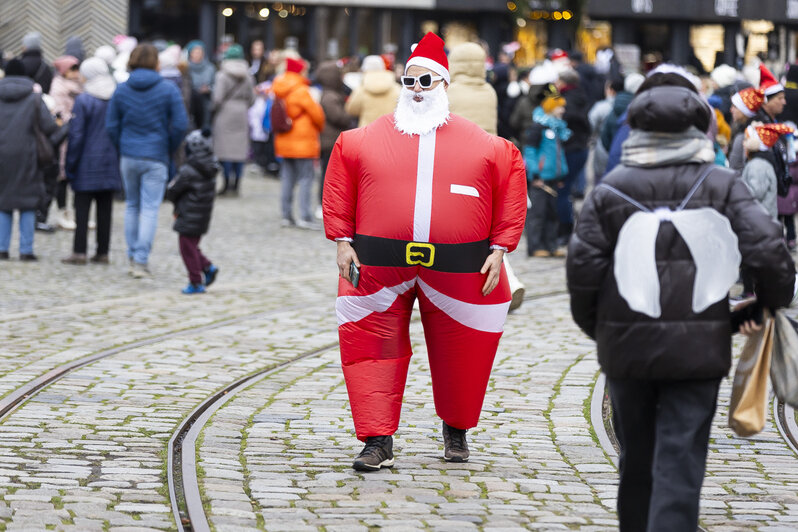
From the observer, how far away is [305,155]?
17.7 metres

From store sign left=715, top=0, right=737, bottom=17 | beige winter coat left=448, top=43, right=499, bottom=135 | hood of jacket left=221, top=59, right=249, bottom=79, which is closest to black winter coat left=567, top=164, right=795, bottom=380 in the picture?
beige winter coat left=448, top=43, right=499, bottom=135

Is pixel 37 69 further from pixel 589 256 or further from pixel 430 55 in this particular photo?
pixel 589 256

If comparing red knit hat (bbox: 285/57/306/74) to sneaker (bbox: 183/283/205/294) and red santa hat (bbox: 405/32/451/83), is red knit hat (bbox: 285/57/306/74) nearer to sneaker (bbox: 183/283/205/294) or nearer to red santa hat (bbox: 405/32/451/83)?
sneaker (bbox: 183/283/205/294)

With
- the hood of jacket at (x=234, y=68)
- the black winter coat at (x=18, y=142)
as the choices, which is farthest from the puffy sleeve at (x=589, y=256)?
the hood of jacket at (x=234, y=68)

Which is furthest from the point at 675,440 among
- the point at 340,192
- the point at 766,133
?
the point at 766,133

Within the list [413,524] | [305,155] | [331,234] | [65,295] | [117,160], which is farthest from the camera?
[305,155]

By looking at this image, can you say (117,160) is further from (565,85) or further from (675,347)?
(675,347)

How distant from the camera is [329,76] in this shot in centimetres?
1794

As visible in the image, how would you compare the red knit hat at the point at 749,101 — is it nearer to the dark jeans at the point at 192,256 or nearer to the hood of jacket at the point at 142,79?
the dark jeans at the point at 192,256

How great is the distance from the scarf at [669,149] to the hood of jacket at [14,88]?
1025cm

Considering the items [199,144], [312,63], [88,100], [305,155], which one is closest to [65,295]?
[199,144]

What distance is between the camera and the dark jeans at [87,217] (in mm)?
13898

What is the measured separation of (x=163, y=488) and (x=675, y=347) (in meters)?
2.41

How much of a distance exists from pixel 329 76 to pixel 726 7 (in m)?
30.8
